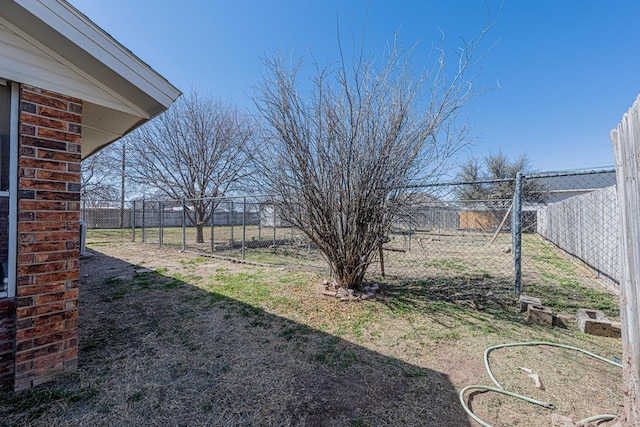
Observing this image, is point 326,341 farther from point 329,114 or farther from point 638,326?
point 329,114

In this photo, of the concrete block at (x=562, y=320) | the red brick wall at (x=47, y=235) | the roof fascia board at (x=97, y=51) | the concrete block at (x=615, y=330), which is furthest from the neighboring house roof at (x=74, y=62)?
the concrete block at (x=615, y=330)

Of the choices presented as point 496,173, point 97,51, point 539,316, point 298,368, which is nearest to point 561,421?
point 298,368

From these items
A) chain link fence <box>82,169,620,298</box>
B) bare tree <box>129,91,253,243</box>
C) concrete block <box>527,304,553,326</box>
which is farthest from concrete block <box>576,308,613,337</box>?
bare tree <box>129,91,253,243</box>

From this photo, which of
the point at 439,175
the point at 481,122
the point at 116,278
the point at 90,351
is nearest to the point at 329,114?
the point at 439,175

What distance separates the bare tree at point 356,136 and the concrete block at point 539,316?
195 centimetres

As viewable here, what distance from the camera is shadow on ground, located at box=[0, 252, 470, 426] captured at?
1695mm

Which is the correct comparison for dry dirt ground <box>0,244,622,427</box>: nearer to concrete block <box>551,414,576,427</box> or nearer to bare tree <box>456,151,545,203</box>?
concrete block <box>551,414,576,427</box>

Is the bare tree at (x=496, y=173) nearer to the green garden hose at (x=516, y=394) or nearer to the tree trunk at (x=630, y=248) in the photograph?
the green garden hose at (x=516, y=394)

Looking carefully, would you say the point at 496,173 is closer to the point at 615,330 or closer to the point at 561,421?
the point at 615,330

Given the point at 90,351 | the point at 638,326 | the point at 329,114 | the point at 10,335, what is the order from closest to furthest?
the point at 638,326, the point at 10,335, the point at 90,351, the point at 329,114

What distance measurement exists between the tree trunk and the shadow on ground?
0.86 meters

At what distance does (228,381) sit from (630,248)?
8.61 ft

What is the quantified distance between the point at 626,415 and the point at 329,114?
12.2ft

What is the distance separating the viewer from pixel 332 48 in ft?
12.1
